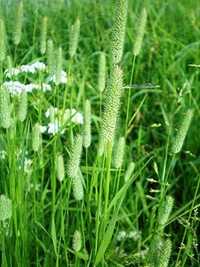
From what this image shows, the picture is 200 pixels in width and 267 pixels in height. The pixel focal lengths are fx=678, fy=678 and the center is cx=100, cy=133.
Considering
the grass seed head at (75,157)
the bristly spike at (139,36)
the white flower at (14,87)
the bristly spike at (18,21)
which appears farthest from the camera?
the white flower at (14,87)

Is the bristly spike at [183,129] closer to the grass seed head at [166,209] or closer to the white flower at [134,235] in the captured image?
the grass seed head at [166,209]

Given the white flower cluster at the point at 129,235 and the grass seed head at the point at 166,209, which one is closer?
the grass seed head at the point at 166,209

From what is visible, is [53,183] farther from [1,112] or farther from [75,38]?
[75,38]

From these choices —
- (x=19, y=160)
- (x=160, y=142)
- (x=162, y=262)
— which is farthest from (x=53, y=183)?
(x=160, y=142)

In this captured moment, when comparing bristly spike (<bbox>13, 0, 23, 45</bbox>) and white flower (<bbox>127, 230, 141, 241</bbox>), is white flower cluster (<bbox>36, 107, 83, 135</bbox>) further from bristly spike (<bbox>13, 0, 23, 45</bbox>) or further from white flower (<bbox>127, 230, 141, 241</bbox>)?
white flower (<bbox>127, 230, 141, 241</bbox>)

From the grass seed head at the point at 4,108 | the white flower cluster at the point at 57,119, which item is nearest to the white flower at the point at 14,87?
the white flower cluster at the point at 57,119

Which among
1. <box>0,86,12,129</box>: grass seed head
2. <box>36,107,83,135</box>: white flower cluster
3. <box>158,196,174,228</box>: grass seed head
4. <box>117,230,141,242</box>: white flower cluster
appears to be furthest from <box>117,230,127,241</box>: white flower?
<box>0,86,12,129</box>: grass seed head

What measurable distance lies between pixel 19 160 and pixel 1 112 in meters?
0.31

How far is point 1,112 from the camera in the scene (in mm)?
1585

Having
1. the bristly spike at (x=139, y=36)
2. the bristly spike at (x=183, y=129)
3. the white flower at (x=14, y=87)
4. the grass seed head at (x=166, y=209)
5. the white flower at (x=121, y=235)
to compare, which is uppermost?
the bristly spike at (x=139, y=36)

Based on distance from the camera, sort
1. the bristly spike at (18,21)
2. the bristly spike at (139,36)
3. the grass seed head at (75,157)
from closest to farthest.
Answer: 1. the grass seed head at (75,157)
2. the bristly spike at (139,36)
3. the bristly spike at (18,21)

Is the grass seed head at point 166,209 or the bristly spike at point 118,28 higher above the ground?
the bristly spike at point 118,28

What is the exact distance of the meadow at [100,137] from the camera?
5.14 feet

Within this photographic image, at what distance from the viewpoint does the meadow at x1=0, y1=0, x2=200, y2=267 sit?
1565 mm
